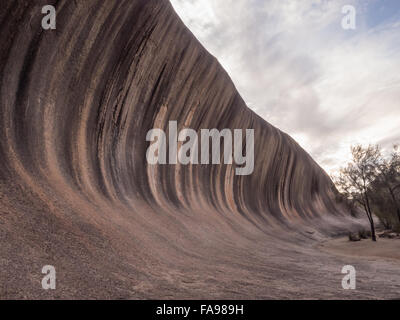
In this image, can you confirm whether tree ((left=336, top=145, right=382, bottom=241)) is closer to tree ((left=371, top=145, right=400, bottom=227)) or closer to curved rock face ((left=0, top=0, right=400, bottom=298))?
tree ((left=371, top=145, right=400, bottom=227))

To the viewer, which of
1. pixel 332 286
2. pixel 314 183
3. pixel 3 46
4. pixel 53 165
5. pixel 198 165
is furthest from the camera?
pixel 314 183

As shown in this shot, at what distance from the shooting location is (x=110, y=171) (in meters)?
8.66

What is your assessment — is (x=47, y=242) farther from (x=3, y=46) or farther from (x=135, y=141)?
(x=135, y=141)

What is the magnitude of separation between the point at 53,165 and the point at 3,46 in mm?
2709

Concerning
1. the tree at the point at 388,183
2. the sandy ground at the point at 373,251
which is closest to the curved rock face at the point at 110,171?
the sandy ground at the point at 373,251

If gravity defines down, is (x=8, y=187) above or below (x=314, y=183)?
below

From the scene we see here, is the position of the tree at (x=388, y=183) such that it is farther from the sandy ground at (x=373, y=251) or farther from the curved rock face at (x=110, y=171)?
the curved rock face at (x=110, y=171)

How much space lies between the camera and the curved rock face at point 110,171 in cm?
443

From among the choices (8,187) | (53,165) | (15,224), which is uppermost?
(53,165)

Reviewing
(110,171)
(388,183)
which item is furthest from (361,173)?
(110,171)

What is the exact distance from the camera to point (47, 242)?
4.46 meters

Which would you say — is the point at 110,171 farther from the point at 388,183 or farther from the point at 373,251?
the point at 388,183
